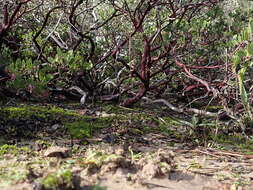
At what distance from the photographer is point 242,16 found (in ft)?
14.3

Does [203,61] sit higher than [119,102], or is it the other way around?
[203,61]

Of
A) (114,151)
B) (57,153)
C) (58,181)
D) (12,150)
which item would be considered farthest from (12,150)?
(58,181)

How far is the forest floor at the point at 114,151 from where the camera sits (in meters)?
1.71

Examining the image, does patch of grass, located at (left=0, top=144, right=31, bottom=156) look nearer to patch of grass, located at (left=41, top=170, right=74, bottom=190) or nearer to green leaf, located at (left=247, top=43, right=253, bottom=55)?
patch of grass, located at (left=41, top=170, right=74, bottom=190)

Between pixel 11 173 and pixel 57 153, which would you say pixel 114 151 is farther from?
pixel 11 173

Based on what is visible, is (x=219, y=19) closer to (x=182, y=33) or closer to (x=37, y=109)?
(x=182, y=33)

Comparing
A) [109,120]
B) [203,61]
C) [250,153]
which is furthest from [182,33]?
[250,153]

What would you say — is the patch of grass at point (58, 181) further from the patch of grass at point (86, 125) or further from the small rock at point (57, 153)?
the patch of grass at point (86, 125)

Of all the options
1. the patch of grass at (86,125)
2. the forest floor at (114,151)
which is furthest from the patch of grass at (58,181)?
the patch of grass at (86,125)

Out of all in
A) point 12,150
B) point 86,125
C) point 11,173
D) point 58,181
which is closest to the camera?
point 58,181

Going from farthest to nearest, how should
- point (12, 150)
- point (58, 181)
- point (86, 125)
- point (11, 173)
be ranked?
point (86, 125)
point (12, 150)
point (11, 173)
point (58, 181)

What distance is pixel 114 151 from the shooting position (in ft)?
6.81

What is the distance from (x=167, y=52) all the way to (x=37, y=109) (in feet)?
5.18

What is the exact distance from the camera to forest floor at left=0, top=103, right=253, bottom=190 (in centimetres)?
171
